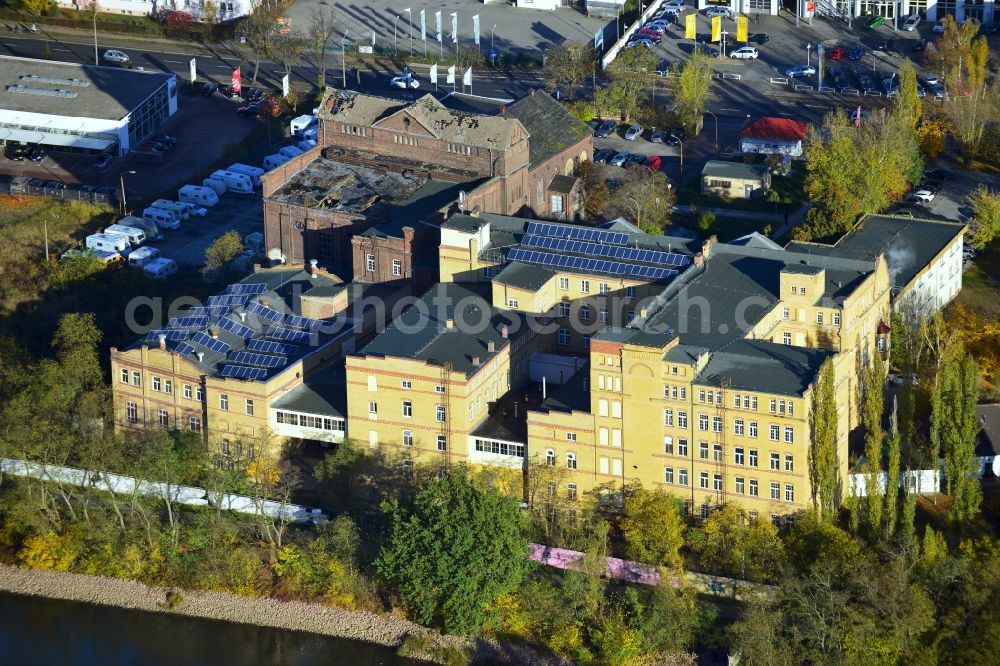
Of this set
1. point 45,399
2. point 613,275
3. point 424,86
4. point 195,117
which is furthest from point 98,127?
point 613,275

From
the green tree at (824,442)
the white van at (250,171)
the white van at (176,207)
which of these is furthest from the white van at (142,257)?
the green tree at (824,442)

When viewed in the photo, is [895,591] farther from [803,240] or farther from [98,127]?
[98,127]

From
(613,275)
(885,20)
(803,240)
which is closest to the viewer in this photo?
(613,275)

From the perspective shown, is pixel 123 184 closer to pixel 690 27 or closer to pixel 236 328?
pixel 236 328

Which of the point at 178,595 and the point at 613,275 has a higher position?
the point at 613,275

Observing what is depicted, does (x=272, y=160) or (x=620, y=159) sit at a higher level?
(x=620, y=159)

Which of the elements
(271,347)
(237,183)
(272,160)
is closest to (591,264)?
(271,347)

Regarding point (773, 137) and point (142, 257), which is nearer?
point (142, 257)
